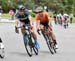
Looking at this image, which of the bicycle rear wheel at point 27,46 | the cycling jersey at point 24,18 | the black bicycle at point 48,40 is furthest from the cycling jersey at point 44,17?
the bicycle rear wheel at point 27,46

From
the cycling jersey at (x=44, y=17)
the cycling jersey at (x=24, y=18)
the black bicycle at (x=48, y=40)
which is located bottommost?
the black bicycle at (x=48, y=40)

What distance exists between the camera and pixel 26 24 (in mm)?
15898

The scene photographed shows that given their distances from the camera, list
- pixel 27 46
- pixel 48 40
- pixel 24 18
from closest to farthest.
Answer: pixel 24 18
pixel 27 46
pixel 48 40

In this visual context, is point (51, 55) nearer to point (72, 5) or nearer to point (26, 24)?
point (26, 24)

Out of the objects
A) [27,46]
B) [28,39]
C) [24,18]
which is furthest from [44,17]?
[27,46]

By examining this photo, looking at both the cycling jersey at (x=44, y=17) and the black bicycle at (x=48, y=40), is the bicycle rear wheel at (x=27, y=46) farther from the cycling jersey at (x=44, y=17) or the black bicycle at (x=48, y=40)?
the cycling jersey at (x=44, y=17)

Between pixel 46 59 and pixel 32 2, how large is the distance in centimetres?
8118

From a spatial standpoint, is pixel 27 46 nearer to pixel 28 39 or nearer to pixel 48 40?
pixel 28 39

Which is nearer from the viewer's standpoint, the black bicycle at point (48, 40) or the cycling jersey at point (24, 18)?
the cycling jersey at point (24, 18)

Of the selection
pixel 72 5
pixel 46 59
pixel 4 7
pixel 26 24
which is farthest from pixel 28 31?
pixel 72 5

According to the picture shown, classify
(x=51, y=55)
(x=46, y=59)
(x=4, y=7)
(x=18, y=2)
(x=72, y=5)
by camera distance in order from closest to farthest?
(x=46, y=59) → (x=51, y=55) → (x=4, y=7) → (x=18, y=2) → (x=72, y=5)

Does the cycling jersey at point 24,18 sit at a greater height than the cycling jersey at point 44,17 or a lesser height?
greater

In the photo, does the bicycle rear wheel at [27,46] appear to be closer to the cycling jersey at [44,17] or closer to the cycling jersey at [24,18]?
the cycling jersey at [24,18]

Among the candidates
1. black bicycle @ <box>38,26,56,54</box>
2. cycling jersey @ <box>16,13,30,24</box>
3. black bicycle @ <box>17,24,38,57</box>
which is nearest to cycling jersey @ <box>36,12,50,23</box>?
black bicycle @ <box>38,26,56,54</box>
